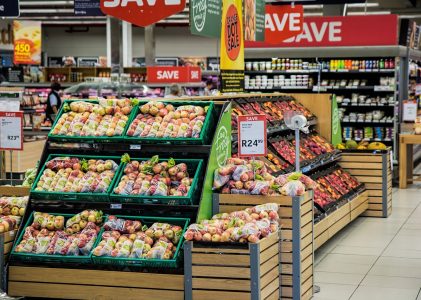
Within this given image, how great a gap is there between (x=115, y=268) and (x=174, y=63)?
2975cm

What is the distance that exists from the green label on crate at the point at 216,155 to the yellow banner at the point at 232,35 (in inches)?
73.4

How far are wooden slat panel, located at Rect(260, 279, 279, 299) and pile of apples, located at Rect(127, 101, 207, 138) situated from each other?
121 cm

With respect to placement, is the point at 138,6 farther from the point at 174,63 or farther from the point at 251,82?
the point at 174,63

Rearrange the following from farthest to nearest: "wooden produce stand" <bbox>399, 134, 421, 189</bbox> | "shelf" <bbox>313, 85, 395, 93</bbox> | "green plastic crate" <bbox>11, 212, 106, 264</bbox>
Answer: "shelf" <bbox>313, 85, 395, 93</bbox>
"wooden produce stand" <bbox>399, 134, 421, 189</bbox>
"green plastic crate" <bbox>11, 212, 106, 264</bbox>

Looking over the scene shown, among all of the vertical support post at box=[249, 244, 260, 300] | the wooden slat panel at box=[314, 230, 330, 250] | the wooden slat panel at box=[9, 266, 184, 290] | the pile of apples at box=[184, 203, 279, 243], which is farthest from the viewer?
the wooden slat panel at box=[314, 230, 330, 250]

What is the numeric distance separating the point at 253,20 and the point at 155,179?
407 centimetres

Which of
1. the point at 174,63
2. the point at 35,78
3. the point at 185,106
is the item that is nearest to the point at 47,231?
the point at 185,106

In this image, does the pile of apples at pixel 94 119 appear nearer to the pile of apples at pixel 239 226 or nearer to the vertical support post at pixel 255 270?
the pile of apples at pixel 239 226

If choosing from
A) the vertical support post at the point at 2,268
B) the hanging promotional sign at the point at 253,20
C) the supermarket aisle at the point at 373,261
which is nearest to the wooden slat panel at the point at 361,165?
the supermarket aisle at the point at 373,261

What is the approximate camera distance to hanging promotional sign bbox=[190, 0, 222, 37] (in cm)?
662

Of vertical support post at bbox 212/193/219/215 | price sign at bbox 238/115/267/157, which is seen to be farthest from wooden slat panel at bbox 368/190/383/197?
vertical support post at bbox 212/193/219/215

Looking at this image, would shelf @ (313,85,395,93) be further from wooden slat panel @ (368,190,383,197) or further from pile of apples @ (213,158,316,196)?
pile of apples @ (213,158,316,196)

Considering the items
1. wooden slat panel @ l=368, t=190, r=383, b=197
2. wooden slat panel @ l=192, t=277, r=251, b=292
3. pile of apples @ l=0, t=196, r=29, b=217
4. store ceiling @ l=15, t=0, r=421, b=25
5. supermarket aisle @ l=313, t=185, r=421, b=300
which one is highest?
store ceiling @ l=15, t=0, r=421, b=25

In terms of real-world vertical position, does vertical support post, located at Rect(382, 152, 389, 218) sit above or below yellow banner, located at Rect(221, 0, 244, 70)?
below
